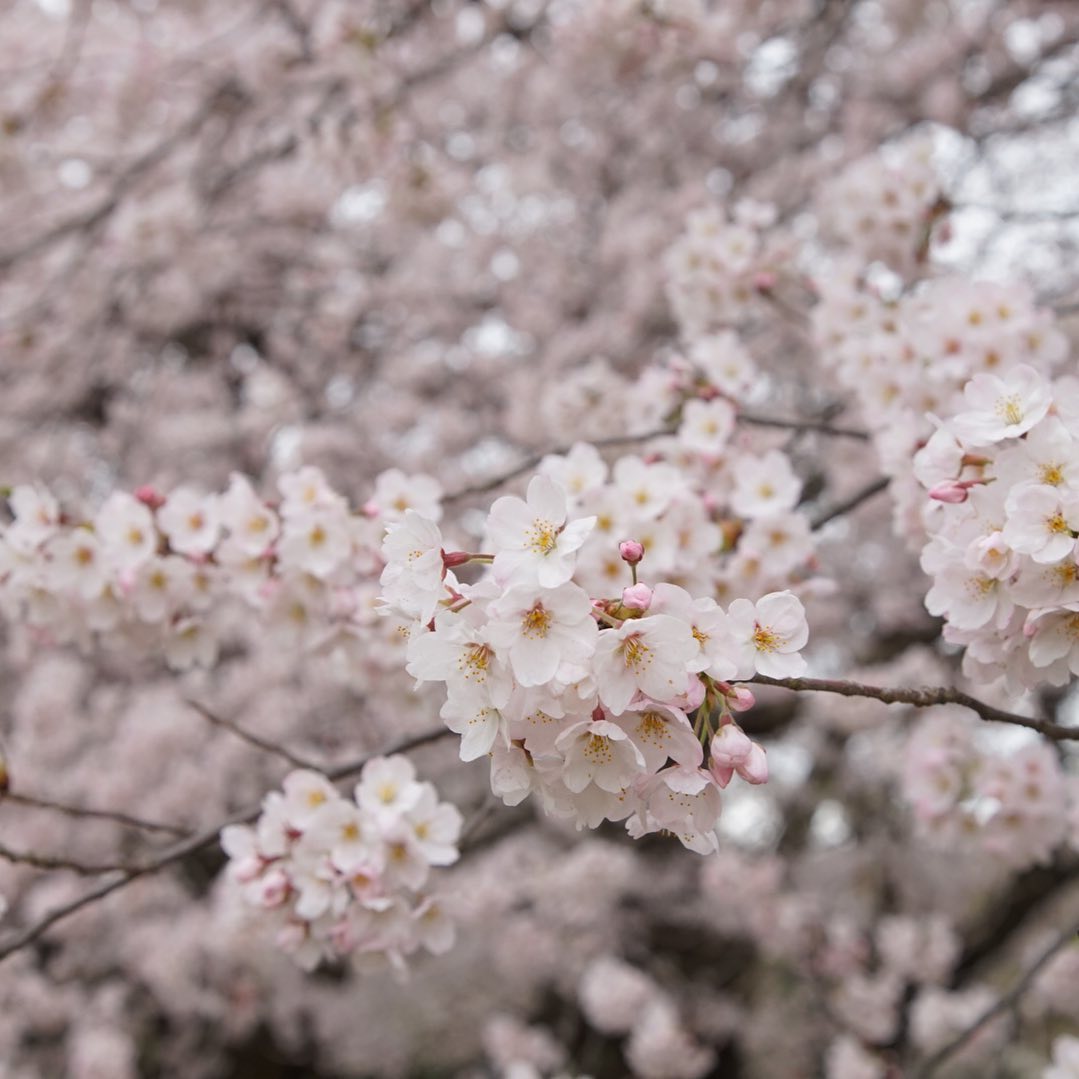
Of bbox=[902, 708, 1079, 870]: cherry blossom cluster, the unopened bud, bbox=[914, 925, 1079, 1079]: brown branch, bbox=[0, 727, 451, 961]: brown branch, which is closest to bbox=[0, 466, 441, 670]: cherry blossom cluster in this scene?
bbox=[0, 727, 451, 961]: brown branch

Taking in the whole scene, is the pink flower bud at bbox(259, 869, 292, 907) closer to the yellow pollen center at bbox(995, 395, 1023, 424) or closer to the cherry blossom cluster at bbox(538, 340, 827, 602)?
the cherry blossom cluster at bbox(538, 340, 827, 602)

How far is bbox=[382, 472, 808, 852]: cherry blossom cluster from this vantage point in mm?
1072

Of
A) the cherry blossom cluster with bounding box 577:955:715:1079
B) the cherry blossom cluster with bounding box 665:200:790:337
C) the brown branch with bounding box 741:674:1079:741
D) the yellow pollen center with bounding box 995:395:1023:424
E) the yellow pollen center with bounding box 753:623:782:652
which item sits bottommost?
the cherry blossom cluster with bounding box 577:955:715:1079

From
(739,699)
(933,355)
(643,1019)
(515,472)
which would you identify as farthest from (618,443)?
(643,1019)

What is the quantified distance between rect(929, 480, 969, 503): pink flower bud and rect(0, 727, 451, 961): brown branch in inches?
35.7

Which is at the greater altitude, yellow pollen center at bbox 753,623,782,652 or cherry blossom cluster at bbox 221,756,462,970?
yellow pollen center at bbox 753,623,782,652

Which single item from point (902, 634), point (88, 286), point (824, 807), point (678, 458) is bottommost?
point (824, 807)

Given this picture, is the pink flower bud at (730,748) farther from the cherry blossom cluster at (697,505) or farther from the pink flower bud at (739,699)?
the cherry blossom cluster at (697,505)

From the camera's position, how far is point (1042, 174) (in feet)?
21.1

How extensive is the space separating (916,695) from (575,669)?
46 centimetres

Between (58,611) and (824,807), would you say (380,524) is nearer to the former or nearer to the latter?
(58,611)

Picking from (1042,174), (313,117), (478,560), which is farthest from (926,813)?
(1042,174)

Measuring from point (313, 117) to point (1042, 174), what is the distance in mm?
4779

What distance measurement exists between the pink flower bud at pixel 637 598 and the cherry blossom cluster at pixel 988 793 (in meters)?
1.74
